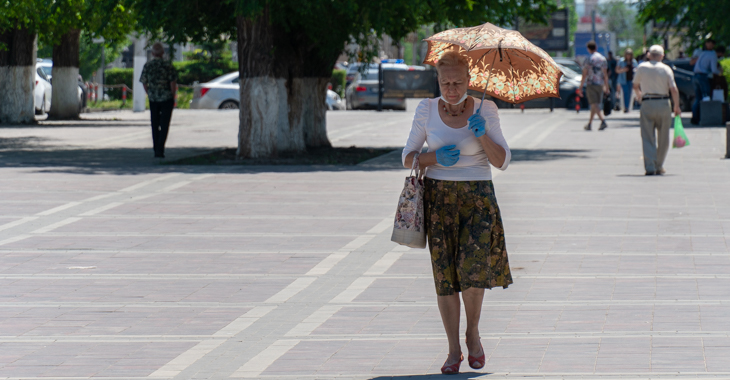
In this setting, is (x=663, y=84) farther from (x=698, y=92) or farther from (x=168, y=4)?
(x=698, y=92)

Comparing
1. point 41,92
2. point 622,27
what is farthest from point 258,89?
point 622,27

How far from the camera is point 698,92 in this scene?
2672 cm

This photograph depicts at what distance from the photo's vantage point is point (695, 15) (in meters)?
26.6

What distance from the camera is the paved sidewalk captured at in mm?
5852

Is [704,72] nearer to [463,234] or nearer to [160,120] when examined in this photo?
[160,120]

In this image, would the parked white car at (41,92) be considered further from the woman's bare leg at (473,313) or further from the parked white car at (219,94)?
the woman's bare leg at (473,313)

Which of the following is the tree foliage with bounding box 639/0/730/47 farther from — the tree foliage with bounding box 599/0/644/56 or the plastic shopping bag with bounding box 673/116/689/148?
the tree foliage with bounding box 599/0/644/56

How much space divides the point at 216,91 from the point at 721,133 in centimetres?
1844

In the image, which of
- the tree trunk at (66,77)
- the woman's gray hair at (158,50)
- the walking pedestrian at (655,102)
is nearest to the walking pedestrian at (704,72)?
the walking pedestrian at (655,102)

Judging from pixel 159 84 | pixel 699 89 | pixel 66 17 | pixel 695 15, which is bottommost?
pixel 159 84

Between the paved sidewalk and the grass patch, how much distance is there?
1.73m

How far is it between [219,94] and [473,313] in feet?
107

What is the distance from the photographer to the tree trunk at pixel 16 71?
28594 mm

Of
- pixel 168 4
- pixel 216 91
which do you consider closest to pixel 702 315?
pixel 168 4
